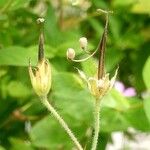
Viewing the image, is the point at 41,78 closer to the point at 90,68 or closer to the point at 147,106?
the point at 90,68

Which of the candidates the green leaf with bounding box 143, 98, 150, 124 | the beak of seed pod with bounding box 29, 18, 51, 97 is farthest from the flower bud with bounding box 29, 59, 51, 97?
the green leaf with bounding box 143, 98, 150, 124

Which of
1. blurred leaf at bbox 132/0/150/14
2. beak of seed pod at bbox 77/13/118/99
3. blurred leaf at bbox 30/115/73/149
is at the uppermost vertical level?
beak of seed pod at bbox 77/13/118/99

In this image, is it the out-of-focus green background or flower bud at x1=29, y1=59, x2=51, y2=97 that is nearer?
flower bud at x1=29, y1=59, x2=51, y2=97

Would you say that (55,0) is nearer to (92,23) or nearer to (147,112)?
(92,23)

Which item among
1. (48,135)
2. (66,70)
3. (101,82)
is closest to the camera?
(101,82)

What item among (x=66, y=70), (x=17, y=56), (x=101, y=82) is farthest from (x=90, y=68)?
(x=66, y=70)

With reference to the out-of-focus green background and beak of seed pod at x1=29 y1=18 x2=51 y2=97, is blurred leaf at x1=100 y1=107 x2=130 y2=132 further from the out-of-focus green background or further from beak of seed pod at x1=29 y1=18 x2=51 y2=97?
beak of seed pod at x1=29 y1=18 x2=51 y2=97

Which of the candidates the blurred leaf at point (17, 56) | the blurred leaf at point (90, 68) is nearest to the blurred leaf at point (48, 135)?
the blurred leaf at point (17, 56)

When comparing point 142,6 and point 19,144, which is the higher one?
point 142,6

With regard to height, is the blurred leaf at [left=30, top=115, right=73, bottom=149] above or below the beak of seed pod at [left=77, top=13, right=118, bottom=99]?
below
